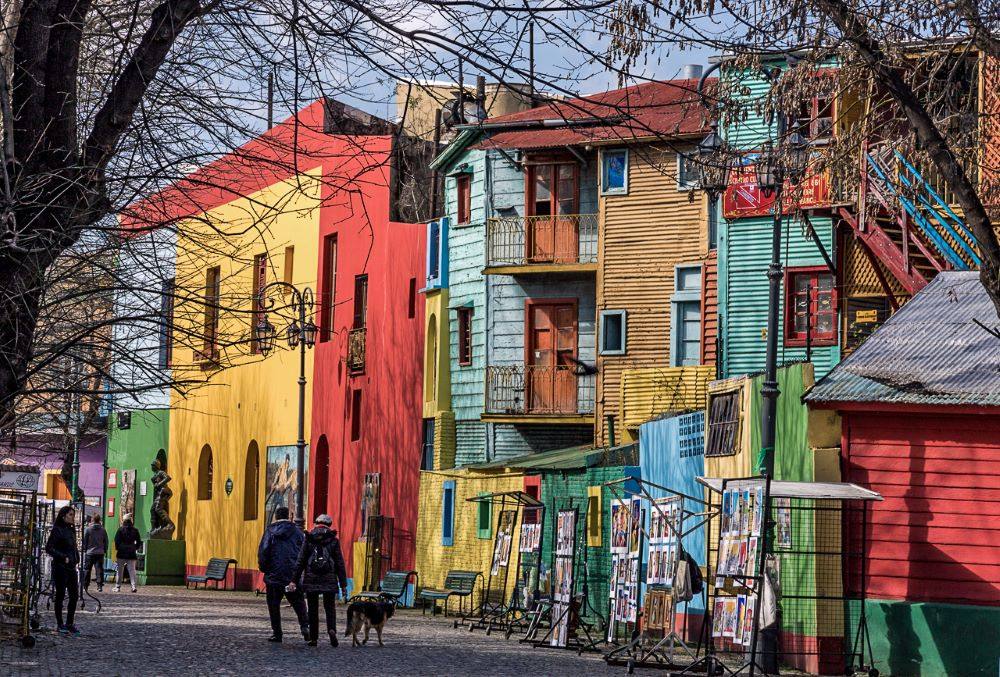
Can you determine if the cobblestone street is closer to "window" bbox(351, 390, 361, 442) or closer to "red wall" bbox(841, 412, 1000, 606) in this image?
"red wall" bbox(841, 412, 1000, 606)

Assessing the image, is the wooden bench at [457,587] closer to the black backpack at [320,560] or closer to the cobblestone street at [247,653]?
the cobblestone street at [247,653]

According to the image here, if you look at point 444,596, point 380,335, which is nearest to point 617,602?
point 444,596

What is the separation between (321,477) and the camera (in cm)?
4550

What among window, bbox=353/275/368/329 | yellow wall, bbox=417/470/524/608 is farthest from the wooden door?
window, bbox=353/275/368/329

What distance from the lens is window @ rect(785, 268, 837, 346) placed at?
32.6 meters

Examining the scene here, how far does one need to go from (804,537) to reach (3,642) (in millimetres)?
10068

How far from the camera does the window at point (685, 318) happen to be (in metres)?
38.5

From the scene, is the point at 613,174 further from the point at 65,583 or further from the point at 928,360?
the point at 65,583

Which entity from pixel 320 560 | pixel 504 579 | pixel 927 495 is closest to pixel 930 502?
pixel 927 495

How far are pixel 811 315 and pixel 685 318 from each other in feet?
19.7

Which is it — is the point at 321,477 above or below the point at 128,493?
above

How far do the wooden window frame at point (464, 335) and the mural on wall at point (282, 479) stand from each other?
17.1ft

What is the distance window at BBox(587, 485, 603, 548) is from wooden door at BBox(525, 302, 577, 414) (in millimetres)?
11639

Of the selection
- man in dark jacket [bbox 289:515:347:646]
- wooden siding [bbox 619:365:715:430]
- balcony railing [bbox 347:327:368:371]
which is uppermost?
balcony railing [bbox 347:327:368:371]
